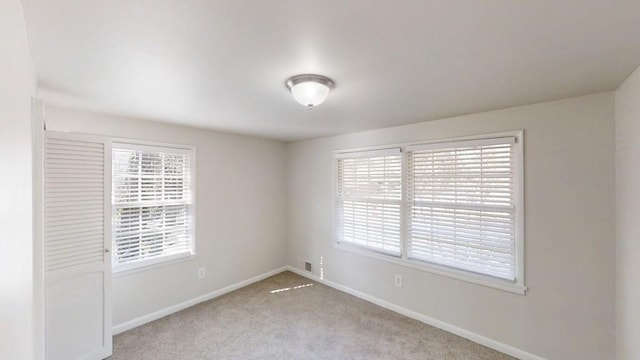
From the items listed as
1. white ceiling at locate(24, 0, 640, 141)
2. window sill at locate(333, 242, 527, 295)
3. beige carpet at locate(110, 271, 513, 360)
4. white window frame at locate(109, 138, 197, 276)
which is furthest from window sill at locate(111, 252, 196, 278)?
window sill at locate(333, 242, 527, 295)

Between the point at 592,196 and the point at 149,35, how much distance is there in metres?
3.17

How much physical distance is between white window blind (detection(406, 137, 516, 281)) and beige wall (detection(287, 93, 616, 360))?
0.50 feet

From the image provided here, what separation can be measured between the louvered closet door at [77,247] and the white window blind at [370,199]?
8.89 feet

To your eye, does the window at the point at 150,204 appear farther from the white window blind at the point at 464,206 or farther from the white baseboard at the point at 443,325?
the white window blind at the point at 464,206

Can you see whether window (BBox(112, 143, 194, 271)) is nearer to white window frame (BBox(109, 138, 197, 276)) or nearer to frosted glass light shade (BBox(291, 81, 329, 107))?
white window frame (BBox(109, 138, 197, 276))

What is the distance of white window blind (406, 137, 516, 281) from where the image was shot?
2.64 meters

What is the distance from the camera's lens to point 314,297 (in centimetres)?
377

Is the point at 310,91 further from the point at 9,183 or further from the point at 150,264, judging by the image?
the point at 150,264

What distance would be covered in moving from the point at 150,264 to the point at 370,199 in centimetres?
275

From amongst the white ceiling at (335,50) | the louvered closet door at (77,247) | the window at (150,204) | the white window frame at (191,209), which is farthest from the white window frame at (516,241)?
the louvered closet door at (77,247)

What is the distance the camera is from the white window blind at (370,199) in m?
3.46

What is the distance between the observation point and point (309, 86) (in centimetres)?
179

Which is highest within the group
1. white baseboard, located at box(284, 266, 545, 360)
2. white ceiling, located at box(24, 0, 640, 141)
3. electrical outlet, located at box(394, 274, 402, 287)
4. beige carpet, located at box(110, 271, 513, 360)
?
white ceiling, located at box(24, 0, 640, 141)

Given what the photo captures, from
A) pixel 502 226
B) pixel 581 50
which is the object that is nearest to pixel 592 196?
pixel 502 226
